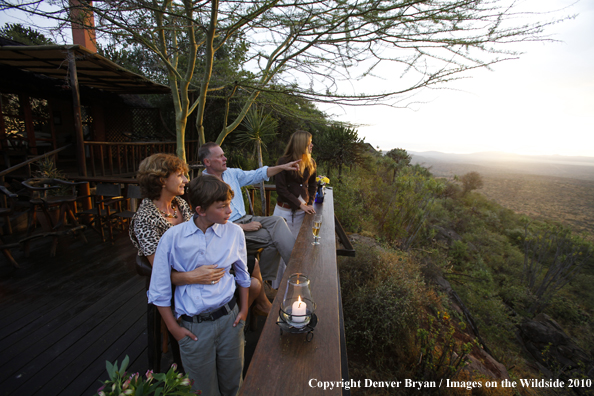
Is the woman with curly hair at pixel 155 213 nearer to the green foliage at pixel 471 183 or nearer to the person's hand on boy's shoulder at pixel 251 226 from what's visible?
the person's hand on boy's shoulder at pixel 251 226

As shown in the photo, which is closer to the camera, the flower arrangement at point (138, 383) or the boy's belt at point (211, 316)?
the flower arrangement at point (138, 383)

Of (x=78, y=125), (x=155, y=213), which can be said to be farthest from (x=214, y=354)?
(x=78, y=125)

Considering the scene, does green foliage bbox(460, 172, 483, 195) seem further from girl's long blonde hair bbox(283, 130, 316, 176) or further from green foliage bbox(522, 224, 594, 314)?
girl's long blonde hair bbox(283, 130, 316, 176)

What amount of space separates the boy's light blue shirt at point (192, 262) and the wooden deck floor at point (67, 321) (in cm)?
117

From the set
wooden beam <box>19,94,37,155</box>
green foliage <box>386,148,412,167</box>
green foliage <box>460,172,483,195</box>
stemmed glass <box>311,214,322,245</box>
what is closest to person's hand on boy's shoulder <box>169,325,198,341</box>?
stemmed glass <box>311,214,322,245</box>

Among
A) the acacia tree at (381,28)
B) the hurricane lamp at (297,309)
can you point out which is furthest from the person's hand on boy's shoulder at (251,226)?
the acacia tree at (381,28)

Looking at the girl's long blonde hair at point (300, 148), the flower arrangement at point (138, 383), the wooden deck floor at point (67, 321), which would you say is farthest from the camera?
the girl's long blonde hair at point (300, 148)

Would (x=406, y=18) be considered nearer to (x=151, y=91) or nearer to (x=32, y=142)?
(x=151, y=91)

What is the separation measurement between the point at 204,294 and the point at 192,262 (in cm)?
18

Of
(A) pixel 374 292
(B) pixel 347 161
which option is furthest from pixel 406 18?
(B) pixel 347 161

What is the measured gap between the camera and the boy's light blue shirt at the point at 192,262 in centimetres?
125

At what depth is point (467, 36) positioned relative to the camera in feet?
7.22

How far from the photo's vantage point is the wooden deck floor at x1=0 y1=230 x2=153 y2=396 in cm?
181

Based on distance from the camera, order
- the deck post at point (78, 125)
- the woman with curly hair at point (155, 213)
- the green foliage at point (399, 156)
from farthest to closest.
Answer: the green foliage at point (399, 156) → the deck post at point (78, 125) → the woman with curly hair at point (155, 213)
